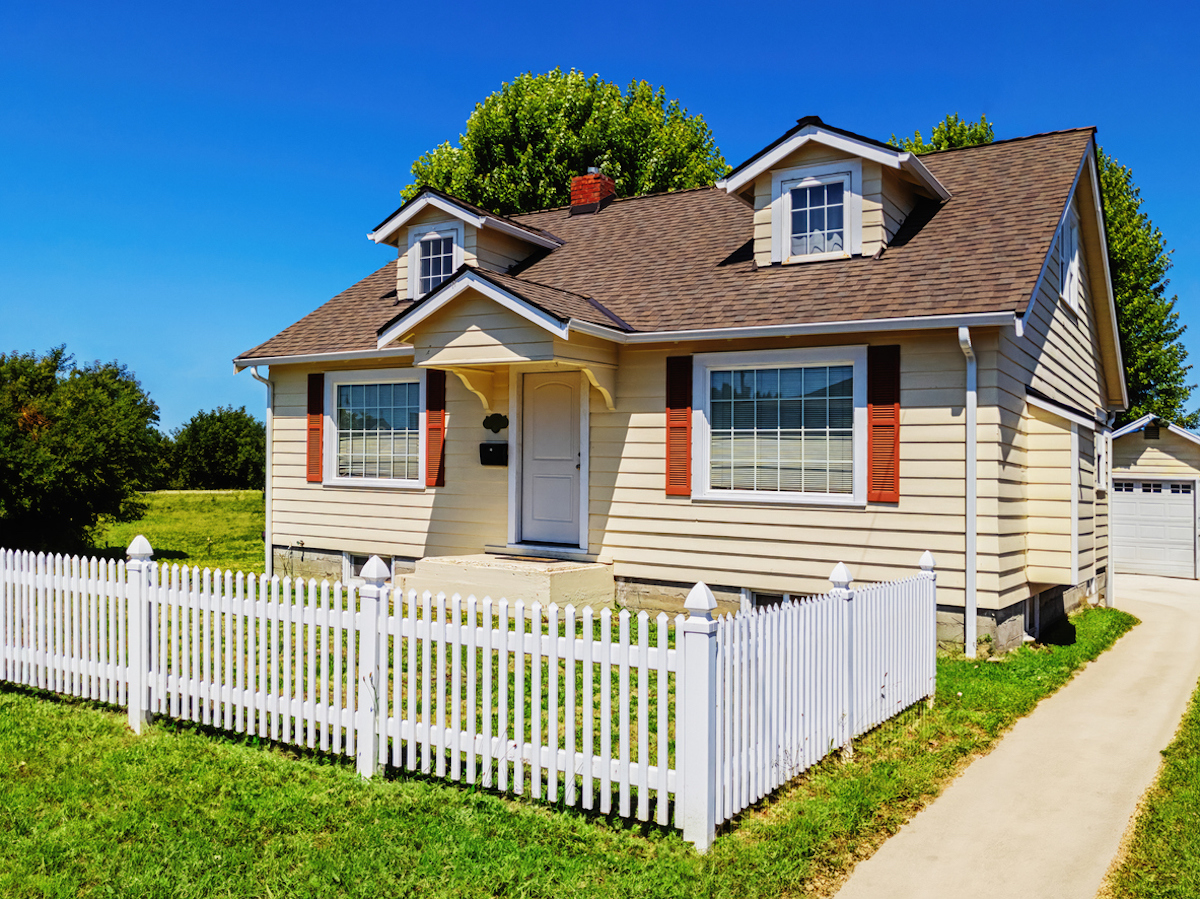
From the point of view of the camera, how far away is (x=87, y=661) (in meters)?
7.02

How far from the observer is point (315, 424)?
13773 millimetres

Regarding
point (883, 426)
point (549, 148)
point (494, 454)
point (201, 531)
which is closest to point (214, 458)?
point (201, 531)

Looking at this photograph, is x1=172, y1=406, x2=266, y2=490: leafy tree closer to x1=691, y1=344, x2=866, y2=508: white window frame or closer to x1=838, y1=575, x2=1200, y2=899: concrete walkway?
x1=691, y1=344, x2=866, y2=508: white window frame

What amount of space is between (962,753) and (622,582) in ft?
17.8

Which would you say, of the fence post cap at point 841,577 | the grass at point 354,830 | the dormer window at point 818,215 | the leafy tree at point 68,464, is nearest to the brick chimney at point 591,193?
the dormer window at point 818,215

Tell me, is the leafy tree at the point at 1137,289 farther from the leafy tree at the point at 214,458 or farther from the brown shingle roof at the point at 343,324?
the leafy tree at the point at 214,458

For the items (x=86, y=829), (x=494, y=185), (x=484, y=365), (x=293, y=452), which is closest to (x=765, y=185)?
(x=484, y=365)

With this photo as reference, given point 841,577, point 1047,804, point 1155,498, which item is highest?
point 1155,498

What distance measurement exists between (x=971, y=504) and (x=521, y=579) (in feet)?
16.0

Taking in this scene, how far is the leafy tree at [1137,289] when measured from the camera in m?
25.2

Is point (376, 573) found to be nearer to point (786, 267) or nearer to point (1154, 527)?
point (786, 267)

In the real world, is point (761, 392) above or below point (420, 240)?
below

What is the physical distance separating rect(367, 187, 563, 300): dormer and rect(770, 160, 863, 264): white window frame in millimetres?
4362

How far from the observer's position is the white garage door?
18.1 meters
